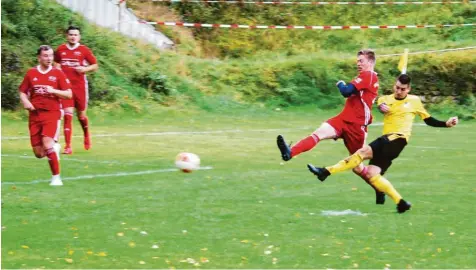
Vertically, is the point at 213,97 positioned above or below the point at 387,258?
below

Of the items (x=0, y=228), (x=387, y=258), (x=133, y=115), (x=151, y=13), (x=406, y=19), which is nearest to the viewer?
(x=387, y=258)

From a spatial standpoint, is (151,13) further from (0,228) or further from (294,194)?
(0,228)

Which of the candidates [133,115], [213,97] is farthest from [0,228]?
[213,97]

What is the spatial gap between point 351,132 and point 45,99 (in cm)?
407

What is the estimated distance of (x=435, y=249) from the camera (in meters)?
9.82

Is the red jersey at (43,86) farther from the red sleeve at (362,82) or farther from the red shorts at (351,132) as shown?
the red sleeve at (362,82)

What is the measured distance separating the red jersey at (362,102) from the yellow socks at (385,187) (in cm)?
107

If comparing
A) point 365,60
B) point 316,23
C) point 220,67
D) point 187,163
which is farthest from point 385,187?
point 316,23

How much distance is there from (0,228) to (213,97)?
17686mm

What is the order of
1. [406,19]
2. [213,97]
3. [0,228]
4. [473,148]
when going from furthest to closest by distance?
[406,19], [213,97], [473,148], [0,228]

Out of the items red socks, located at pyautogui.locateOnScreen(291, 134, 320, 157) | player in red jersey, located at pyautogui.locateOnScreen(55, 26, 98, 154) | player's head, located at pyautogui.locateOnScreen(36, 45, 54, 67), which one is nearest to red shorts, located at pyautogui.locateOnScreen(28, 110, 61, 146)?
player's head, located at pyautogui.locateOnScreen(36, 45, 54, 67)

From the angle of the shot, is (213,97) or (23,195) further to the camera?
(213,97)

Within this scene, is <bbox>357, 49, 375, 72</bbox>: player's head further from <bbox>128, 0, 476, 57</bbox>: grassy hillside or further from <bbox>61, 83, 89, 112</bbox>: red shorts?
<bbox>128, 0, 476, 57</bbox>: grassy hillside

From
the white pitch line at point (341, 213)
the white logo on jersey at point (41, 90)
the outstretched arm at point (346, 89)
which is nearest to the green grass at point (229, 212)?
the white pitch line at point (341, 213)
